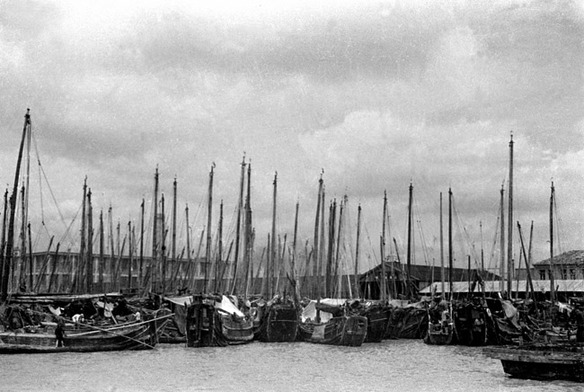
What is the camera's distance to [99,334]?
1432 inches

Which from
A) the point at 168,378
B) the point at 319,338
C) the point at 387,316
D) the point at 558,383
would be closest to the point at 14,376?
the point at 168,378

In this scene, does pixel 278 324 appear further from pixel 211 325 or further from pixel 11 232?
pixel 11 232

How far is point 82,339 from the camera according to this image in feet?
118

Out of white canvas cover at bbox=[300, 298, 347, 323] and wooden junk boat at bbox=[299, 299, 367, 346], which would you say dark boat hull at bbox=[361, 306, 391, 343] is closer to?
wooden junk boat at bbox=[299, 299, 367, 346]

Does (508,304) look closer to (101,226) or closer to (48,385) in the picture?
(48,385)

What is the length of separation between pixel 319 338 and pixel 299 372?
15795mm

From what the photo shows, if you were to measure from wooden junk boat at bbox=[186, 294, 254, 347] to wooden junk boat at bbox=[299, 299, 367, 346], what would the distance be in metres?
4.20

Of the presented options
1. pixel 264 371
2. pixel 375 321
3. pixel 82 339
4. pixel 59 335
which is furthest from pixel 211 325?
pixel 264 371

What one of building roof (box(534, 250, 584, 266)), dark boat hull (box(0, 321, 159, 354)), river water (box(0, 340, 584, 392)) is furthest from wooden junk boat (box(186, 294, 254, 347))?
building roof (box(534, 250, 584, 266))

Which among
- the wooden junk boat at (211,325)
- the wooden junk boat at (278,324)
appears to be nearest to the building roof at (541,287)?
the wooden junk boat at (278,324)

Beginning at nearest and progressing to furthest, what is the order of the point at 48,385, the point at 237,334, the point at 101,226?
the point at 48,385, the point at 237,334, the point at 101,226

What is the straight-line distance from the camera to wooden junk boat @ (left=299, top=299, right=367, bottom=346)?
4231cm

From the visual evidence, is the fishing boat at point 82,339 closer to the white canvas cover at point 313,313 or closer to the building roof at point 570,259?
the white canvas cover at point 313,313

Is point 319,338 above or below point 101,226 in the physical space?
below
